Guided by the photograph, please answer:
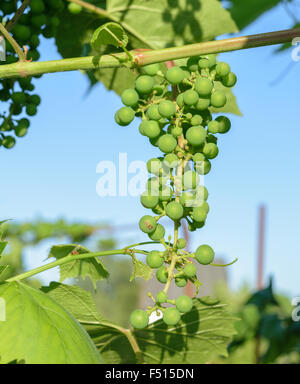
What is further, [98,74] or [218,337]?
[98,74]

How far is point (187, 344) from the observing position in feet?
3.84

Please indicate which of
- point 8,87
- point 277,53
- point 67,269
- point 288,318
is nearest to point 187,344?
point 67,269

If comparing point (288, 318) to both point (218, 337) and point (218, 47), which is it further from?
point (218, 47)

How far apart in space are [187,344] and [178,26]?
721 millimetres

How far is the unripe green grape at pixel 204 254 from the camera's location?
2.48 ft

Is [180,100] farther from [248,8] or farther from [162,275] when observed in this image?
[248,8]

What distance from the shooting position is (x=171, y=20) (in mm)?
1268

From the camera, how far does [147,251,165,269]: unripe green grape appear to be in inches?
30.0

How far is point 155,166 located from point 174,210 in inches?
3.5

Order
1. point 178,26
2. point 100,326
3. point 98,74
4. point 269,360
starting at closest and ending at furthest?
point 100,326 < point 178,26 < point 98,74 < point 269,360

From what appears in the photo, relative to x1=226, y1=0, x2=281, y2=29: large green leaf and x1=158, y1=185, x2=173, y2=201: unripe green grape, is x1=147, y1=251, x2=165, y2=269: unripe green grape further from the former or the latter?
x1=226, y1=0, x2=281, y2=29: large green leaf

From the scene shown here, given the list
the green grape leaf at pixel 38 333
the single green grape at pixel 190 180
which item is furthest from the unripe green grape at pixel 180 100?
the green grape leaf at pixel 38 333
